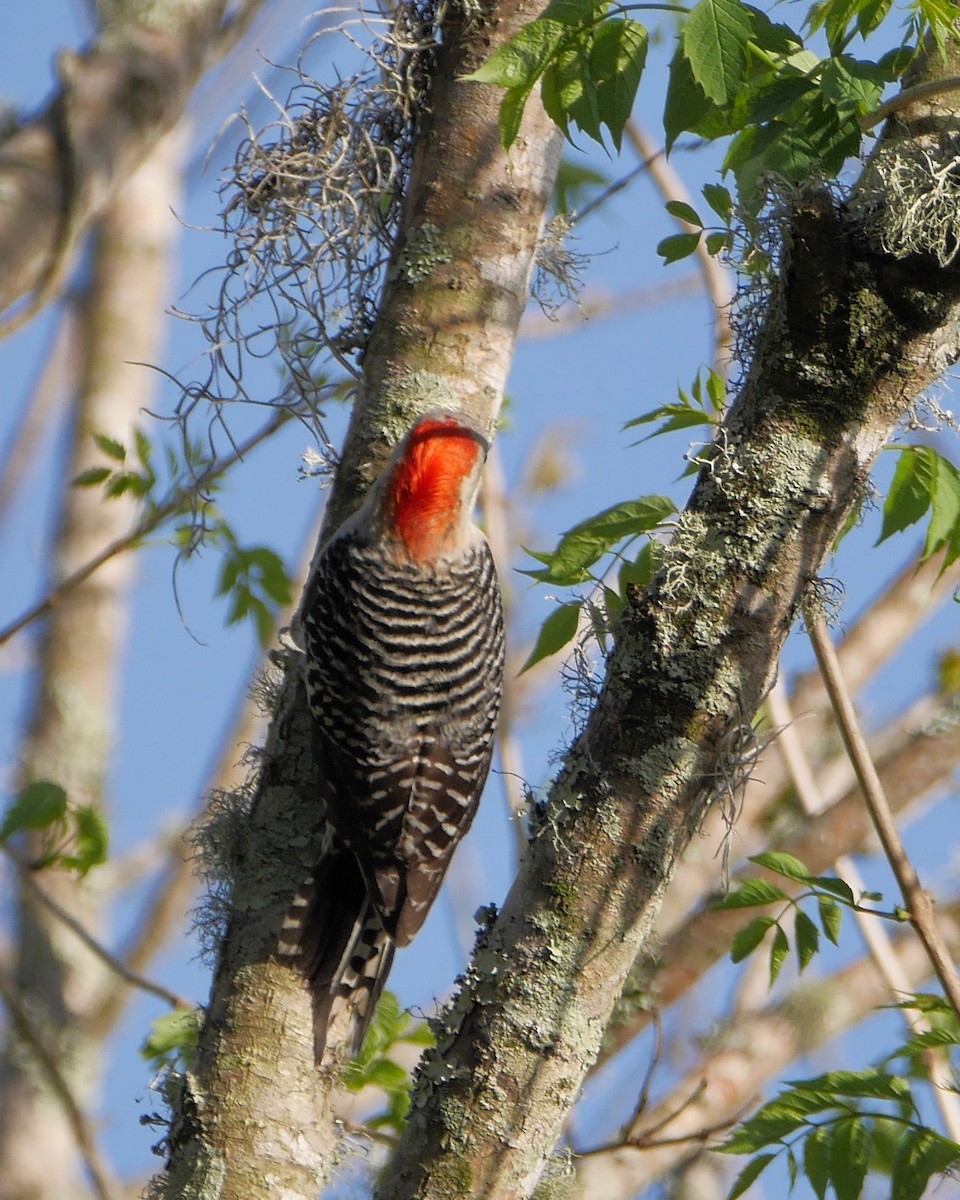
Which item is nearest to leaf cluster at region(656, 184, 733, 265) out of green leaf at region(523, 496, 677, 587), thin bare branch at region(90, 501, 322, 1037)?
green leaf at region(523, 496, 677, 587)

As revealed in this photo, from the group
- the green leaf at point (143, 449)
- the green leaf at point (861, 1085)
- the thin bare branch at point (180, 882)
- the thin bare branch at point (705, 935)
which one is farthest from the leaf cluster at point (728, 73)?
the thin bare branch at point (180, 882)

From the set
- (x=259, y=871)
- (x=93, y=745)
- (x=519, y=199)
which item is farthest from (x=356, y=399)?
(x=93, y=745)

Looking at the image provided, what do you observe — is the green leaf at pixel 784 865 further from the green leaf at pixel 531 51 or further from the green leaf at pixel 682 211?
the green leaf at pixel 531 51

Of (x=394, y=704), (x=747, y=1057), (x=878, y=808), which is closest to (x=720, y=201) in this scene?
(x=878, y=808)

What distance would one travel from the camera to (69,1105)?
455cm

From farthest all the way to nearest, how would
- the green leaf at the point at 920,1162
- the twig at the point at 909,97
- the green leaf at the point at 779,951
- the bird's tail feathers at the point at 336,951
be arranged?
1. the bird's tail feathers at the point at 336,951
2. the green leaf at the point at 779,951
3. the green leaf at the point at 920,1162
4. the twig at the point at 909,97

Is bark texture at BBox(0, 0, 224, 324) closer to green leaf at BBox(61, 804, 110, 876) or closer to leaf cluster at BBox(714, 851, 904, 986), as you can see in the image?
green leaf at BBox(61, 804, 110, 876)

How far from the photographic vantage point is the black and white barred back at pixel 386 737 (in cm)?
395

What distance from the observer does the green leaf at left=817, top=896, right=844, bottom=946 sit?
10.2 ft

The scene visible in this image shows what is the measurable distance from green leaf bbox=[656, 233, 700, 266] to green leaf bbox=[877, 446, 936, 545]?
71 centimetres

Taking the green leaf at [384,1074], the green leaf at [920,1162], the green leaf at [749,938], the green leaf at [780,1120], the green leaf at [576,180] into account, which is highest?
the green leaf at [576,180]

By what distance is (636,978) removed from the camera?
15.8 feet

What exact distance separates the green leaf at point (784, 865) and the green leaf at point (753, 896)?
0.21 feet

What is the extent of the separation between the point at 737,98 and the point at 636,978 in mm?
3056
